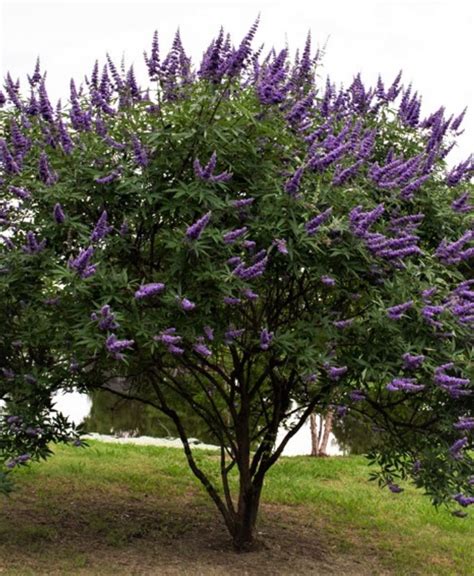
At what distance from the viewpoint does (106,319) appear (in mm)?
5664

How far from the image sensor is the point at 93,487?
10883mm

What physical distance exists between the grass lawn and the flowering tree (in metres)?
1.28

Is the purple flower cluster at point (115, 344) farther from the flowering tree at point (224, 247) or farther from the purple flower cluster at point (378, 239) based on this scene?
the purple flower cluster at point (378, 239)

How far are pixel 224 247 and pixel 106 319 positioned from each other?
106 cm

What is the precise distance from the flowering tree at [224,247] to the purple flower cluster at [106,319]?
2cm

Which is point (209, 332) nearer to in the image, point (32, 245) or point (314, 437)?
point (32, 245)

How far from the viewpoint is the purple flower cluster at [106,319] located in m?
5.64

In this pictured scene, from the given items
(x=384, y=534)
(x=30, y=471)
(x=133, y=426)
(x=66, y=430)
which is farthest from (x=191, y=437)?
(x=66, y=430)

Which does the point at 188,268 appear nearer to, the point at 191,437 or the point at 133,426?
the point at 191,437

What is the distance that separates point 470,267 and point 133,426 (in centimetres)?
1627

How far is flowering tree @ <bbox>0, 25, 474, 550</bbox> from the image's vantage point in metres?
6.11

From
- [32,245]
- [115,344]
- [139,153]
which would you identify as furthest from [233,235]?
[32,245]

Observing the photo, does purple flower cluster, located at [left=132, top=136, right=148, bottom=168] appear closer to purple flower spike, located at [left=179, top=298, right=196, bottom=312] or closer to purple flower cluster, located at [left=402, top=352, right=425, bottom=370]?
purple flower spike, located at [left=179, top=298, right=196, bottom=312]

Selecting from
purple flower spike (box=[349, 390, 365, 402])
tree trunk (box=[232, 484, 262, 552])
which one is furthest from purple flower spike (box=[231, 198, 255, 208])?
tree trunk (box=[232, 484, 262, 552])
